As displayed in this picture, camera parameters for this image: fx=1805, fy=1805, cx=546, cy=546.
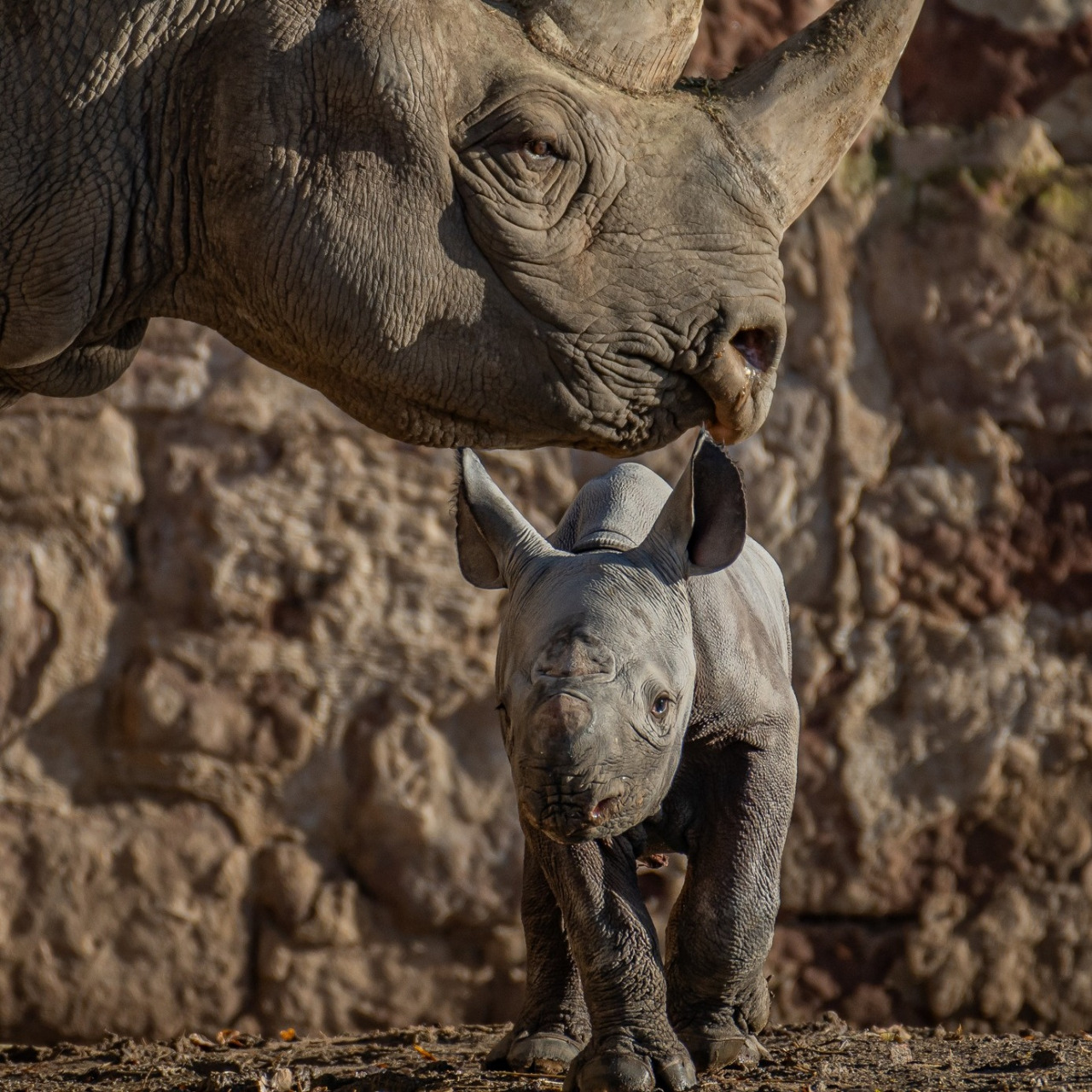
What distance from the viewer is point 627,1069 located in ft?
11.1

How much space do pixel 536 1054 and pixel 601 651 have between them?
1060 mm

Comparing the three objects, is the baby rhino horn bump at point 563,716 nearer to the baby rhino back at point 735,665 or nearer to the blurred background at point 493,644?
the baby rhino back at point 735,665

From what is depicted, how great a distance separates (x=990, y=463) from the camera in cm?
575

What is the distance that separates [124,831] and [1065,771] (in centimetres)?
292

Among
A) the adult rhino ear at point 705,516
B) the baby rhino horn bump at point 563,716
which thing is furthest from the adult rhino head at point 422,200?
the baby rhino horn bump at point 563,716

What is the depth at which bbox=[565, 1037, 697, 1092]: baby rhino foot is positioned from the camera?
3391 mm

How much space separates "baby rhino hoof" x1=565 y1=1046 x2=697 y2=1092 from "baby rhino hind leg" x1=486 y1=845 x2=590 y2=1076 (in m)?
0.38

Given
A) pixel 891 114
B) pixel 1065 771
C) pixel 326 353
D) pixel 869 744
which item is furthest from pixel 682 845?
pixel 891 114

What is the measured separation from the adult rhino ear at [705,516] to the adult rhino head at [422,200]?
0.25 m

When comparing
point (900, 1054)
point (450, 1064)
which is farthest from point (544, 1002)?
point (900, 1054)

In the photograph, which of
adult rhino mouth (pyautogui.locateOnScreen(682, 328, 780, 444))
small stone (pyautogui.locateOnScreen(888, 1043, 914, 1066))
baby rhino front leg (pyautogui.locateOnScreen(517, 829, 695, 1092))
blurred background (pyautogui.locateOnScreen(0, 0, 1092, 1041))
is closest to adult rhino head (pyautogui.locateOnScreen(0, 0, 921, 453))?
adult rhino mouth (pyautogui.locateOnScreen(682, 328, 780, 444))

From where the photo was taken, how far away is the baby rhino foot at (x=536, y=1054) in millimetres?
3877

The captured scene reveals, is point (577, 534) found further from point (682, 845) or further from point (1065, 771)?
point (1065, 771)

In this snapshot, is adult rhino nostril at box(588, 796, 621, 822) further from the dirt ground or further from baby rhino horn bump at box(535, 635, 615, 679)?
the dirt ground
